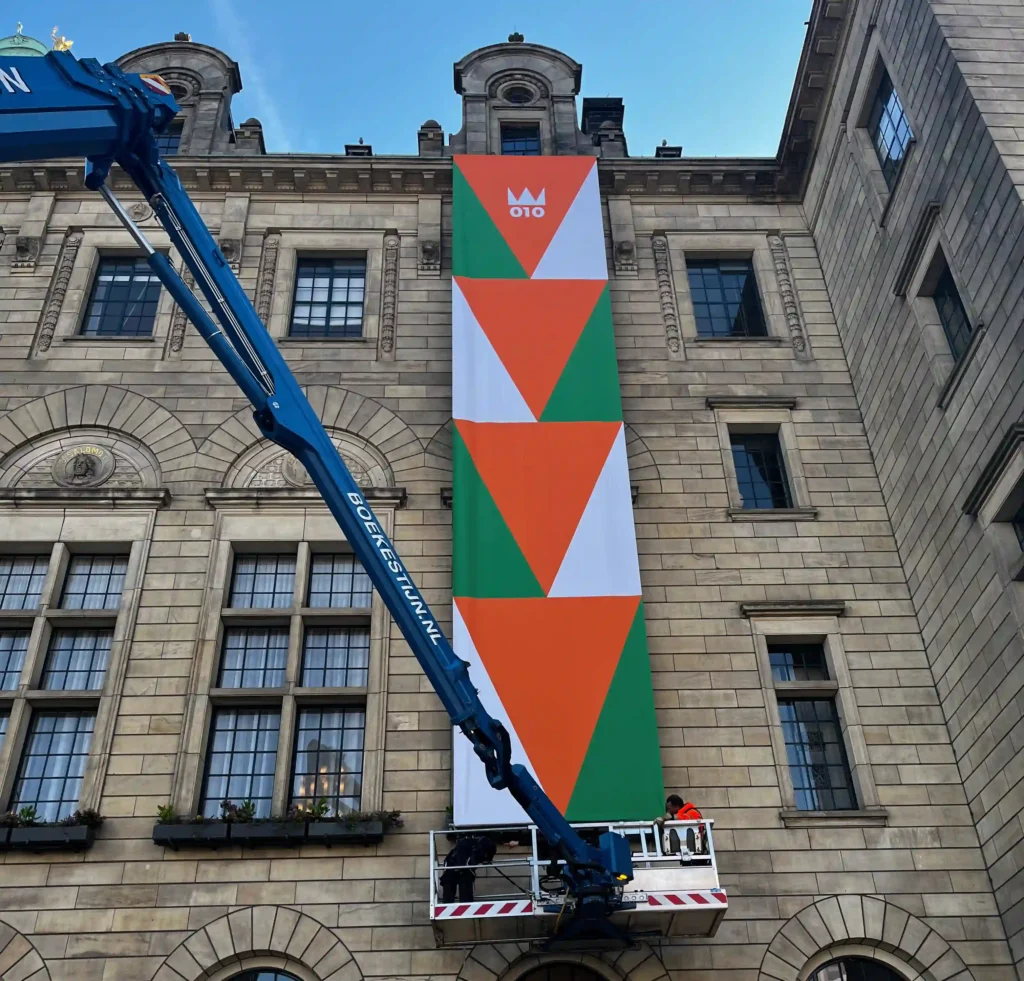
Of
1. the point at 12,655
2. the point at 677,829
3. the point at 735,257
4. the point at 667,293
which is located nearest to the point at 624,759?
the point at 677,829

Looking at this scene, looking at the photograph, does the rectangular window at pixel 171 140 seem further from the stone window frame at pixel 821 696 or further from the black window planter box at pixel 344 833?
the stone window frame at pixel 821 696

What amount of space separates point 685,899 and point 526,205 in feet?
47.0

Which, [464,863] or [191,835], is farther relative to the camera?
[191,835]

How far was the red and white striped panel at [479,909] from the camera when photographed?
14055 mm

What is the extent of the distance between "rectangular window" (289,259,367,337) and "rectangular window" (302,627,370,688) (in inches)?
264

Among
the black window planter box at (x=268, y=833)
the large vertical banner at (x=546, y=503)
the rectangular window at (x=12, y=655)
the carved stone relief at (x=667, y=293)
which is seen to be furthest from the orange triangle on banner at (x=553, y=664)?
the rectangular window at (x=12, y=655)

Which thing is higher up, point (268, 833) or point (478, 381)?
point (478, 381)

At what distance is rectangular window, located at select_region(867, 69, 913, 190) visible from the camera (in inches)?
793

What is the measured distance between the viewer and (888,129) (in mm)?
20891

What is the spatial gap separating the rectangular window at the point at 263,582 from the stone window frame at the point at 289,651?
0.19 meters

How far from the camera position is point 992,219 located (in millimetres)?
16672

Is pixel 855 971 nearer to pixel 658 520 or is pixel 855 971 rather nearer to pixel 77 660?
pixel 658 520

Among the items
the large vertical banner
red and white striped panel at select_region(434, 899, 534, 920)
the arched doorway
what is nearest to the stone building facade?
the arched doorway

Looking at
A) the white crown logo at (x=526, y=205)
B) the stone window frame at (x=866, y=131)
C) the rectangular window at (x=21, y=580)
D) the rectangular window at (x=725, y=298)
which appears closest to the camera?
the rectangular window at (x=21, y=580)
